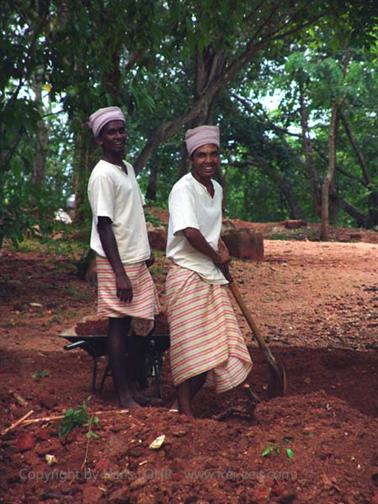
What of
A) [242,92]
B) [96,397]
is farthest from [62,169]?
[96,397]

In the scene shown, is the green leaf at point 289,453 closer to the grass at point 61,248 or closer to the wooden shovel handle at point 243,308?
the wooden shovel handle at point 243,308

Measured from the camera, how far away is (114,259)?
4.15 meters

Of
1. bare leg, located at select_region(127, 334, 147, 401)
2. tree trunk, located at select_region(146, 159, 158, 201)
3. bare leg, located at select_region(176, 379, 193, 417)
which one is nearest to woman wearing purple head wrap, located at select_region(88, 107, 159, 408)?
bare leg, located at select_region(127, 334, 147, 401)

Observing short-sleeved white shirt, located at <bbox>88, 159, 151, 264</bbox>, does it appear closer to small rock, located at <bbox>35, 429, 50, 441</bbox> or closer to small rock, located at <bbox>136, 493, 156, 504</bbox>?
small rock, located at <bbox>35, 429, 50, 441</bbox>

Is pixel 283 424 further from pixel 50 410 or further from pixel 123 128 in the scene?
pixel 123 128

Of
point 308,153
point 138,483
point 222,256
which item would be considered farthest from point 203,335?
point 308,153

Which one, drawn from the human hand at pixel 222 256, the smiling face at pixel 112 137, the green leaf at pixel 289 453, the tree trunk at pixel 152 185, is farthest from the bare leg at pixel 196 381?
the tree trunk at pixel 152 185

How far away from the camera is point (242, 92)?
20922 millimetres

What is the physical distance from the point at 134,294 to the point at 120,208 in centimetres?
48

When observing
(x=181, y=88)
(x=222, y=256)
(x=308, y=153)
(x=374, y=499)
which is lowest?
(x=374, y=499)

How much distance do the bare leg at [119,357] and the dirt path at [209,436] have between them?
0.79 ft

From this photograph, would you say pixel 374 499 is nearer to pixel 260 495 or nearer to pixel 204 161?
pixel 260 495

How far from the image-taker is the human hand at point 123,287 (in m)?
4.14

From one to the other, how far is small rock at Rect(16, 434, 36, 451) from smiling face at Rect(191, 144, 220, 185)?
1.63 meters
